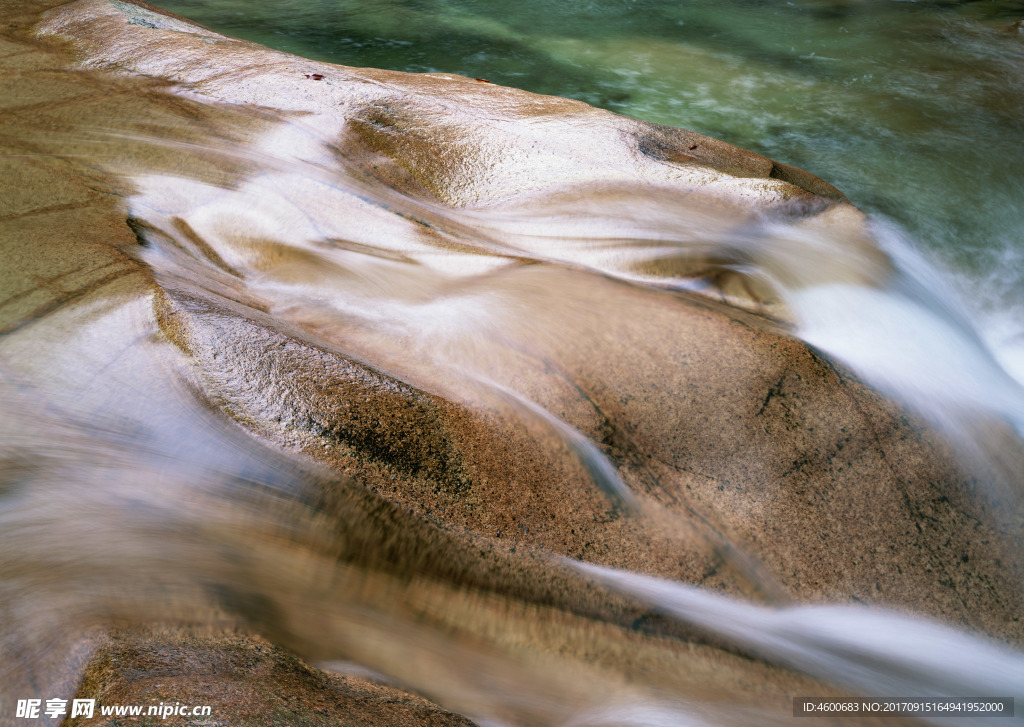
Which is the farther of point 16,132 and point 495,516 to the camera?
point 16,132

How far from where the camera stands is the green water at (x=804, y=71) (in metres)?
5.27

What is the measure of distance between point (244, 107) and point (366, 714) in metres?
3.77

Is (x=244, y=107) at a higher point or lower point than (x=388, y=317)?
higher

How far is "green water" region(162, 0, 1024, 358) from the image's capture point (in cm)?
527

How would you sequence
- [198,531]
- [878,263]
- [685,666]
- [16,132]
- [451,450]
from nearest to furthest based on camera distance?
[198,531]
[685,666]
[451,450]
[16,132]
[878,263]

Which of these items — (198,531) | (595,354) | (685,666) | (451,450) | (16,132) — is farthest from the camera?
(16,132)

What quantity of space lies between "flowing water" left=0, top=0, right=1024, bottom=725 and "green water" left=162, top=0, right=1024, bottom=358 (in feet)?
3.78

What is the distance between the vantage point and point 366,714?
1.61 m

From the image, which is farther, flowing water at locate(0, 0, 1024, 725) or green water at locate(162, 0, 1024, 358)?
green water at locate(162, 0, 1024, 358)

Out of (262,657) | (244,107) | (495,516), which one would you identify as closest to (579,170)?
(244,107)

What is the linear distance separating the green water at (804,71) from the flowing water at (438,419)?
1.15 m

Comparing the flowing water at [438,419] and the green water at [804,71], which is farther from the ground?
the green water at [804,71]

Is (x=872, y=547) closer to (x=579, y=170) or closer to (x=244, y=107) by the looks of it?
(x=579, y=170)

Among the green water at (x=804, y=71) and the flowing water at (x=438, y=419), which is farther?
the green water at (x=804, y=71)
